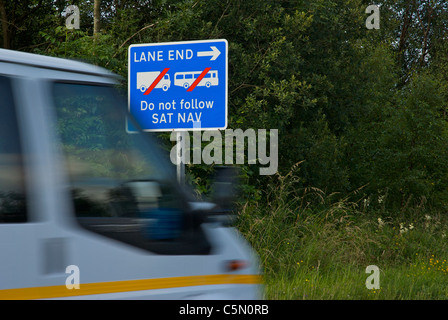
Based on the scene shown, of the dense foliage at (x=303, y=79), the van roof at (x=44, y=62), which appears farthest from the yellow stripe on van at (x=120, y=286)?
the dense foliage at (x=303, y=79)

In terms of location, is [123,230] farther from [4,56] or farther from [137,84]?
[137,84]

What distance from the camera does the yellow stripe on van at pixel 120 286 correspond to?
2998 millimetres

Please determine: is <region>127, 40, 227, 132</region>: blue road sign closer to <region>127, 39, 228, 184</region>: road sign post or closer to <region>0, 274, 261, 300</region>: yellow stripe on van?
<region>127, 39, 228, 184</region>: road sign post

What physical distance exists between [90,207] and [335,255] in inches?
258

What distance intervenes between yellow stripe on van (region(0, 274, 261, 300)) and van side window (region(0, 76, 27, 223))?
1.10ft

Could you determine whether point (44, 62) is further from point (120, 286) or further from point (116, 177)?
point (120, 286)

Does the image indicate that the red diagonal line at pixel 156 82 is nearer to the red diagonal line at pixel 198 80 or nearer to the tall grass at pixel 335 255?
the red diagonal line at pixel 198 80

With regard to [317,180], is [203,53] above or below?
above

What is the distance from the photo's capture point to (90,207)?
10.8 feet

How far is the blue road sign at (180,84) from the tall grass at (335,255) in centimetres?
213

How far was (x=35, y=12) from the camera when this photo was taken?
15922mm

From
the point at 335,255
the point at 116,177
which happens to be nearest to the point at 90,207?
the point at 116,177
